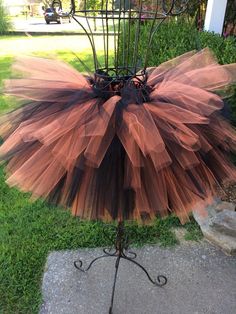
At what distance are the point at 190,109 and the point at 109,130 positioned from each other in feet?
1.12

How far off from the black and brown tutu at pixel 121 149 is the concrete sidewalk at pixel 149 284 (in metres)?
0.78

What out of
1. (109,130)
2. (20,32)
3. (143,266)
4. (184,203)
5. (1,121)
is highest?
(109,130)

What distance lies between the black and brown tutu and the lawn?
61 centimetres

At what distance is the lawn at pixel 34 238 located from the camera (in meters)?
2.02

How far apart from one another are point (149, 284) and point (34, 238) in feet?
2.83

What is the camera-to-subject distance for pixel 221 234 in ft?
7.61

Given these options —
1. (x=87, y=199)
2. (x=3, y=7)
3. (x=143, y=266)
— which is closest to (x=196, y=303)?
(x=143, y=266)

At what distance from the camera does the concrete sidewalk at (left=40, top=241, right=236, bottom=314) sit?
1.92 metres

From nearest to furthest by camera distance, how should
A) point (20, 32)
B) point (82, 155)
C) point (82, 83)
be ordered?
point (82, 155), point (82, 83), point (20, 32)

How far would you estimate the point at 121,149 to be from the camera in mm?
1259

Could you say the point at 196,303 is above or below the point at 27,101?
below

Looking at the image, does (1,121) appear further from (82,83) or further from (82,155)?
(82,155)

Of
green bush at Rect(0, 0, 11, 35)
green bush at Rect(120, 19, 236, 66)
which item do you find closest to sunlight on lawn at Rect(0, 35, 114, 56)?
green bush at Rect(0, 0, 11, 35)

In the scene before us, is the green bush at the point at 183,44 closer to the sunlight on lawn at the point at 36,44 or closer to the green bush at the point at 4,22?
the sunlight on lawn at the point at 36,44
